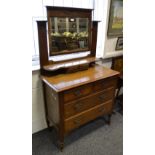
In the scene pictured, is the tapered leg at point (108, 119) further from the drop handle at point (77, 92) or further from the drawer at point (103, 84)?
the drop handle at point (77, 92)

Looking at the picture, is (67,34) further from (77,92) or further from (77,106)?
(77,106)

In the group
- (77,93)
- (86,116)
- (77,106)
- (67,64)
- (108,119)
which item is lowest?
(108,119)

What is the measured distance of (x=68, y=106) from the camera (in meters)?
1.42

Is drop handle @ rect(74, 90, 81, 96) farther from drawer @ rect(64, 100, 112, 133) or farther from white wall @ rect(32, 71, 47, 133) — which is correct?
white wall @ rect(32, 71, 47, 133)

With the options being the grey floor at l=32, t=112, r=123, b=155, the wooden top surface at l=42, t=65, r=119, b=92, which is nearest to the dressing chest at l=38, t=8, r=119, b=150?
the wooden top surface at l=42, t=65, r=119, b=92

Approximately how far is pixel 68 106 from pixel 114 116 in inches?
44.4

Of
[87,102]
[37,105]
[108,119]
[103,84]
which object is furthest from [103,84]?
[37,105]

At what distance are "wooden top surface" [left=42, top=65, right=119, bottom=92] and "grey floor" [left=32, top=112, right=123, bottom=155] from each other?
824 millimetres

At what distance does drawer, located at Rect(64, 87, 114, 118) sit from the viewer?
4.72 ft

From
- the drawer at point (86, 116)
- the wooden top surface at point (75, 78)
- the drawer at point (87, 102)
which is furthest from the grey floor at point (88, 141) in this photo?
the wooden top surface at point (75, 78)

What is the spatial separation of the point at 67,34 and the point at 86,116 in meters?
0.95

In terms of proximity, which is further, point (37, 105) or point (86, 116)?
point (37, 105)

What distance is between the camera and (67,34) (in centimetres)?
159
